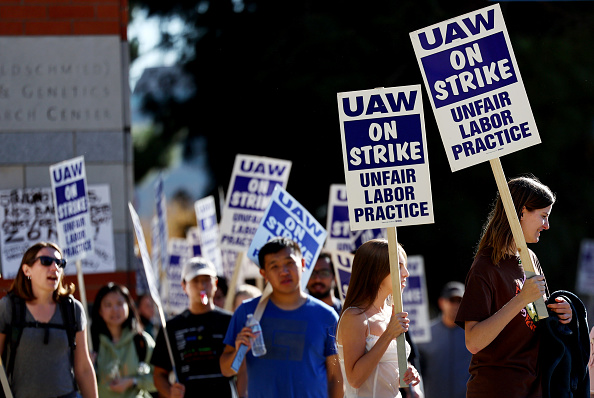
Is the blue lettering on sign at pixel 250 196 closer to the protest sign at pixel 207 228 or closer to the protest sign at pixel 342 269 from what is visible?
the protest sign at pixel 342 269

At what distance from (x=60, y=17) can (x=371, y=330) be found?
6729mm

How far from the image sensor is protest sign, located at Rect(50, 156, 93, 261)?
8.34 m

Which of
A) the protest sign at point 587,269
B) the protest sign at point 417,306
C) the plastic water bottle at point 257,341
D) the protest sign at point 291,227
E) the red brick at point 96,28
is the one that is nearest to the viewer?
the plastic water bottle at point 257,341

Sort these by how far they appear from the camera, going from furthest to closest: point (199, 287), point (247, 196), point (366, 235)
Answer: point (247, 196) → point (366, 235) → point (199, 287)

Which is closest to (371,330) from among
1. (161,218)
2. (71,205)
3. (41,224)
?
(71,205)

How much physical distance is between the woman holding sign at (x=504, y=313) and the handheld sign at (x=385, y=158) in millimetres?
475

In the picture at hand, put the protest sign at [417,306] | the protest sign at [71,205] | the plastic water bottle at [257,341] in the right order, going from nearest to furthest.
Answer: the plastic water bottle at [257,341] → the protest sign at [71,205] → the protest sign at [417,306]

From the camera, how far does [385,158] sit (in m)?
5.08

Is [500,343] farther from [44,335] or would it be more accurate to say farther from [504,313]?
[44,335]

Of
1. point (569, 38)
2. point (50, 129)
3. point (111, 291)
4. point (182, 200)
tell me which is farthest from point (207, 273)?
point (182, 200)

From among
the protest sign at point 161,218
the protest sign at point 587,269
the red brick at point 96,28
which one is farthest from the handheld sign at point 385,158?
the protest sign at point 587,269

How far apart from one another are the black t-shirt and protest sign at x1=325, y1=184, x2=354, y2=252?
2.16 meters

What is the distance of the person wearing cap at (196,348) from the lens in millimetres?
Result: 6855

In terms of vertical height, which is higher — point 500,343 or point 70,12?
point 70,12
